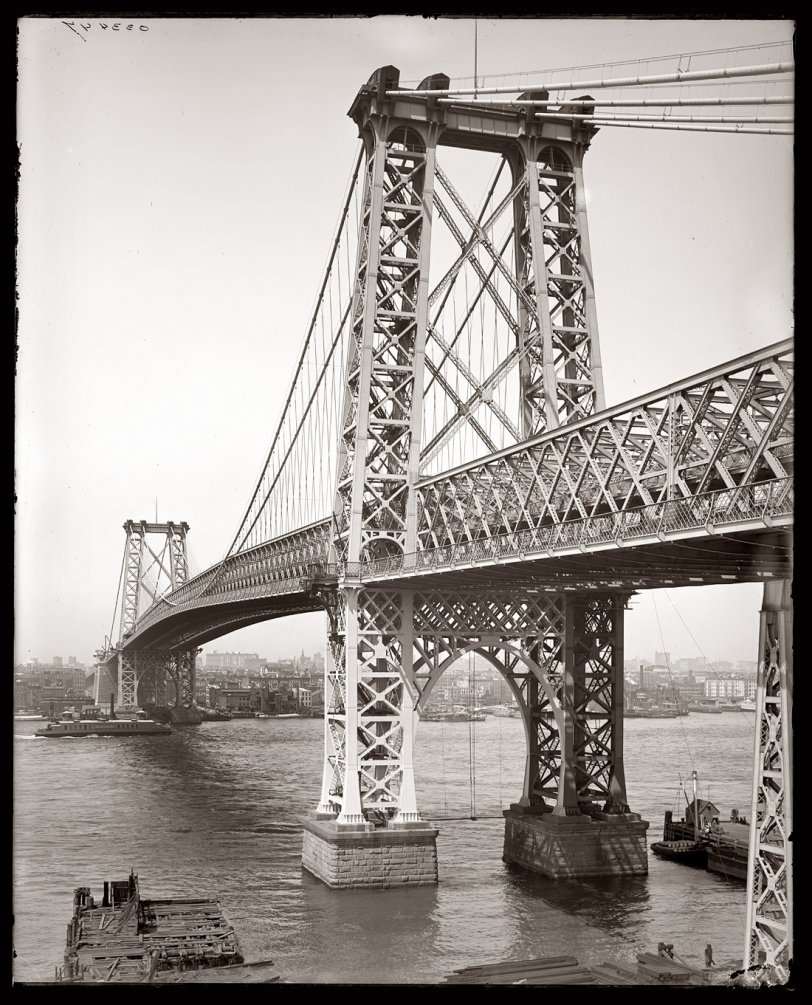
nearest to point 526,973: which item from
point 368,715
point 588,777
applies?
point 368,715

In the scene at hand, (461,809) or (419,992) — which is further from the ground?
(419,992)

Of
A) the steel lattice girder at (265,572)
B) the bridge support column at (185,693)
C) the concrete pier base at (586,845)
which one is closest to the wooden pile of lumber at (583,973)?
the concrete pier base at (586,845)

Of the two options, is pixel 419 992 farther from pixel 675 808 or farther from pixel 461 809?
pixel 675 808

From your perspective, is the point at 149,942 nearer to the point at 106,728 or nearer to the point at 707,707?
the point at 106,728

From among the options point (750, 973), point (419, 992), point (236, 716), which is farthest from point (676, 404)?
point (236, 716)

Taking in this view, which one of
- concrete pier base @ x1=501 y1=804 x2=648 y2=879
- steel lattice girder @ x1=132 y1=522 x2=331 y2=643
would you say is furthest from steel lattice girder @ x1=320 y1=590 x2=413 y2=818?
concrete pier base @ x1=501 y1=804 x2=648 y2=879

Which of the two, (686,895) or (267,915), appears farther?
(686,895)
